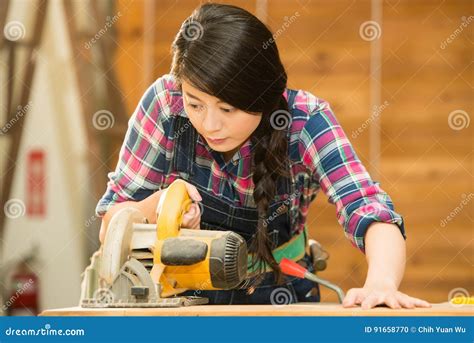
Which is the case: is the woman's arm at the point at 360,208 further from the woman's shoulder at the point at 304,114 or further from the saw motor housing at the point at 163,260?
the saw motor housing at the point at 163,260

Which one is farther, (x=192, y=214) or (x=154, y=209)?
(x=154, y=209)

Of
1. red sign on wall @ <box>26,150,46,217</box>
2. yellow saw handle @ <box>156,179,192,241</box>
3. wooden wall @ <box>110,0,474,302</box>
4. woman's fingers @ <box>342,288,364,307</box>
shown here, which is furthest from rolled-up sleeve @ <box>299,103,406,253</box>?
red sign on wall @ <box>26,150,46,217</box>

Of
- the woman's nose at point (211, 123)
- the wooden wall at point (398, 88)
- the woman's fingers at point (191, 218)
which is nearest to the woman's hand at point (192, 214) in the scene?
the woman's fingers at point (191, 218)

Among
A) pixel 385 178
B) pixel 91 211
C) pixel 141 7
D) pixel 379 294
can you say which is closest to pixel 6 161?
pixel 91 211

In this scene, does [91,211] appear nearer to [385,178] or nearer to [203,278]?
[385,178]

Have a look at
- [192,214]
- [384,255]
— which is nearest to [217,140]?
[192,214]

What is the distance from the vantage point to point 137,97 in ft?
12.4

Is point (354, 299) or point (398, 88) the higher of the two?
point (398, 88)

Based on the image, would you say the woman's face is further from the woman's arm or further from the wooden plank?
the wooden plank

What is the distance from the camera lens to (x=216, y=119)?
153 centimetres

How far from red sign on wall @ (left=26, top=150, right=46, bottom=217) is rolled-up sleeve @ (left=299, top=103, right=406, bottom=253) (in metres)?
2.41

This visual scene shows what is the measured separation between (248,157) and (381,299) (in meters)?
0.57

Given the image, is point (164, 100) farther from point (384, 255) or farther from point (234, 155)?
point (384, 255)

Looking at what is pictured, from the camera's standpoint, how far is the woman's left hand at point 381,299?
126 centimetres
